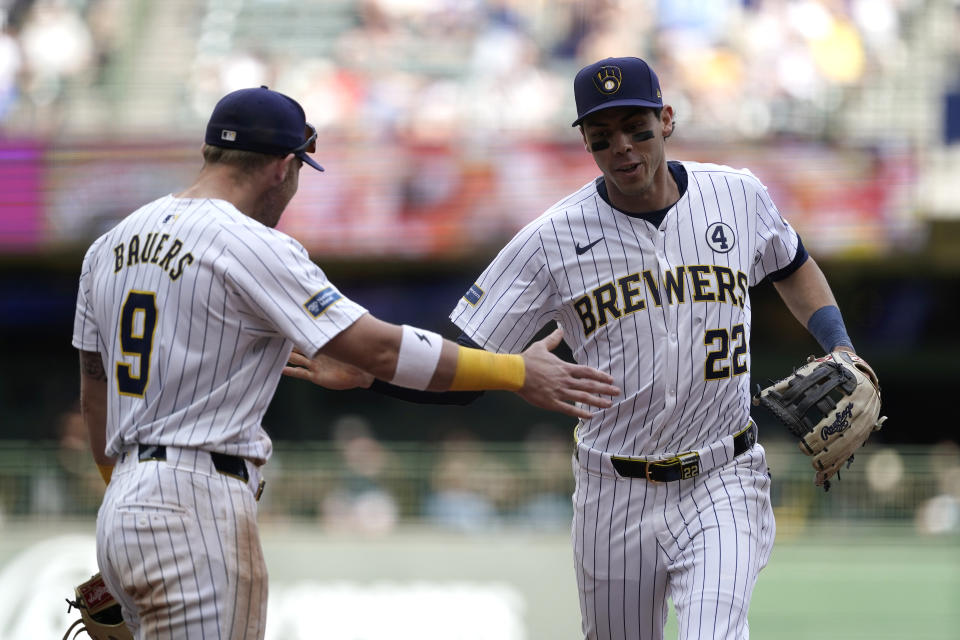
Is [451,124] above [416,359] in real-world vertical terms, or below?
above

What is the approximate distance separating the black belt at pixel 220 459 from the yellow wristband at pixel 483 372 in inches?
24.1

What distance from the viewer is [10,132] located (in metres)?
14.7

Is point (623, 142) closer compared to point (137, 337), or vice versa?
point (137, 337)

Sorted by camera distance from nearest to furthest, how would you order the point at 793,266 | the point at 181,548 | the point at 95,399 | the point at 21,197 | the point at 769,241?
the point at 181,548, the point at 95,399, the point at 769,241, the point at 793,266, the point at 21,197

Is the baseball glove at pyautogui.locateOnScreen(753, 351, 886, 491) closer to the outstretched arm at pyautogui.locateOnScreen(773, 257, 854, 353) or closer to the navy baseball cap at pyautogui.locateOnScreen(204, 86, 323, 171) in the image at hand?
the outstretched arm at pyautogui.locateOnScreen(773, 257, 854, 353)

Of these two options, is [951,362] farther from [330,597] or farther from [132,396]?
[132,396]

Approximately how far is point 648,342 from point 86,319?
68.7 inches

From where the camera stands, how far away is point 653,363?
422 centimetres

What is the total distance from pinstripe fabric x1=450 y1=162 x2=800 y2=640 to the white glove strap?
88 centimetres

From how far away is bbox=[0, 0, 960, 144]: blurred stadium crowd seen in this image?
1491cm

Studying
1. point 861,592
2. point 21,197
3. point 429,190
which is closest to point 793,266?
point 861,592

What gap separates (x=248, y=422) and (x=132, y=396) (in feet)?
1.02

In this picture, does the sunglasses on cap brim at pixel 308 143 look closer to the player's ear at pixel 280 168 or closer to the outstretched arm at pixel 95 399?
the player's ear at pixel 280 168

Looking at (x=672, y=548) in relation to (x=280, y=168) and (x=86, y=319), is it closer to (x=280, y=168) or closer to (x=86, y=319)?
(x=280, y=168)
